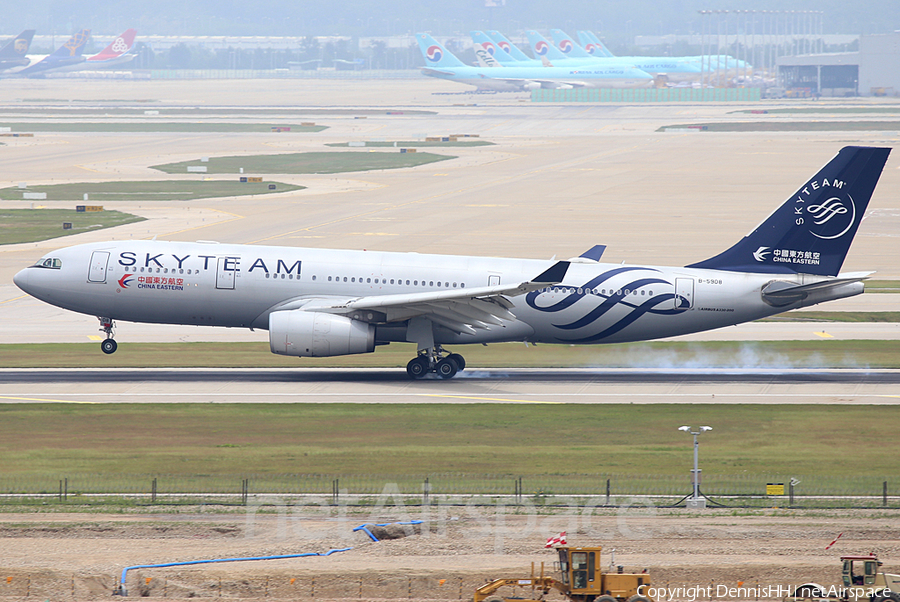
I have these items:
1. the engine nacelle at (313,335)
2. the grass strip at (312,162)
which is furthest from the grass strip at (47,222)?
the engine nacelle at (313,335)

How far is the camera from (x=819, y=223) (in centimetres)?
4647

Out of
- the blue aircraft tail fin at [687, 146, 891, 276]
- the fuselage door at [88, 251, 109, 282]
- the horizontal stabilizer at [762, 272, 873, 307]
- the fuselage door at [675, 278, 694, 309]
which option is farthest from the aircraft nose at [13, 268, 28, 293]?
the horizontal stabilizer at [762, 272, 873, 307]

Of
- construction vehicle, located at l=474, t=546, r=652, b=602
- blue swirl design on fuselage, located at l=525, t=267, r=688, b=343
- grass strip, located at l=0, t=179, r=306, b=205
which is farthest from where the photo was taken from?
grass strip, located at l=0, t=179, r=306, b=205

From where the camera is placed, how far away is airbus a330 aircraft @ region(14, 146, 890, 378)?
4606cm

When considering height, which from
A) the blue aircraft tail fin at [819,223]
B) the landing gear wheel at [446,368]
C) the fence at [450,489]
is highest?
the blue aircraft tail fin at [819,223]

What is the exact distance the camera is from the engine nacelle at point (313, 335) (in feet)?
146

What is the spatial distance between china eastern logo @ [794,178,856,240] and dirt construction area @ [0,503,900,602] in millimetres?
19299

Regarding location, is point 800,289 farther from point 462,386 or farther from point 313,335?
point 313,335

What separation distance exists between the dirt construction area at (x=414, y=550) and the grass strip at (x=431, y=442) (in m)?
3.03

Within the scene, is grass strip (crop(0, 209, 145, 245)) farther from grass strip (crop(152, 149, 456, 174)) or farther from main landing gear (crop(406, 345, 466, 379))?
main landing gear (crop(406, 345, 466, 379))

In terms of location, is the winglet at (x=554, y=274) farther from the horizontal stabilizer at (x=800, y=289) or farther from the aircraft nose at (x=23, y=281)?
the aircraft nose at (x=23, y=281)

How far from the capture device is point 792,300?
1820 inches

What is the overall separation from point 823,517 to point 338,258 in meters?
24.3

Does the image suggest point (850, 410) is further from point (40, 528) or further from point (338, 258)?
point (40, 528)
